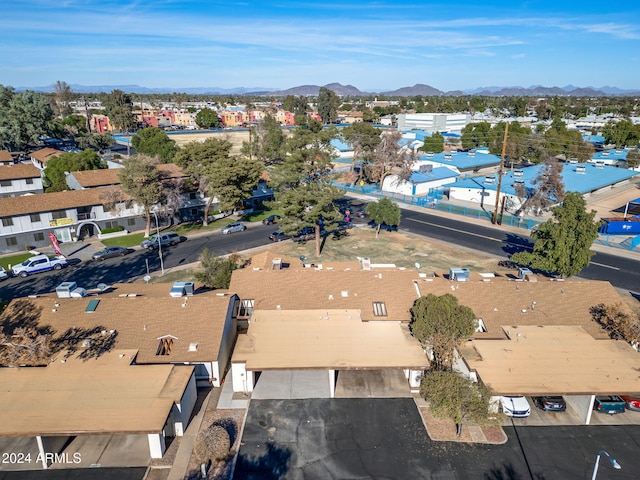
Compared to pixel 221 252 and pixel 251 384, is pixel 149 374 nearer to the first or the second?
pixel 251 384

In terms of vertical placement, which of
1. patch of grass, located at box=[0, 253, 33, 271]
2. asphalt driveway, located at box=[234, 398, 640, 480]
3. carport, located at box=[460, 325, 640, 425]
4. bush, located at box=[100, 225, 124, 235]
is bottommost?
asphalt driveway, located at box=[234, 398, 640, 480]

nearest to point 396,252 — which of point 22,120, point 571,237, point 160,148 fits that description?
point 571,237

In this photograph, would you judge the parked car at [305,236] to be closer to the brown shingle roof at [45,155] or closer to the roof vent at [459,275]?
the roof vent at [459,275]

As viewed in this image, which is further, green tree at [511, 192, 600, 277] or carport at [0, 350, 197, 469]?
green tree at [511, 192, 600, 277]

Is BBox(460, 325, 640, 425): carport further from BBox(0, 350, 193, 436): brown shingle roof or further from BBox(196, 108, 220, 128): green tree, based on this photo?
BBox(196, 108, 220, 128): green tree

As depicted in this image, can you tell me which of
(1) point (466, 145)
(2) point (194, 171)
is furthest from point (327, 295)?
(1) point (466, 145)

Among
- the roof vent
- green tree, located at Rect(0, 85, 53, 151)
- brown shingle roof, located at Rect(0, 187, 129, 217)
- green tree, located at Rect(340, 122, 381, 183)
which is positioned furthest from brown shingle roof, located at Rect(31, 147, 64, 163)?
the roof vent
